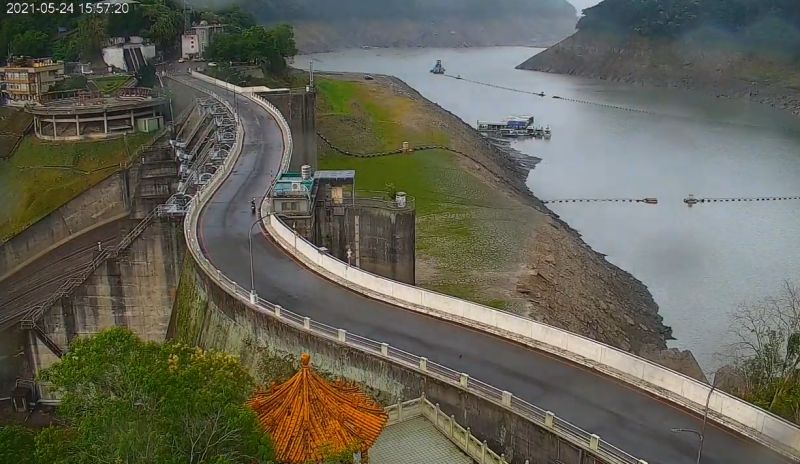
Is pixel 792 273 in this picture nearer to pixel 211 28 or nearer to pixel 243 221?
pixel 243 221

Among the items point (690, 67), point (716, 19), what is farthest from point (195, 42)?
point (716, 19)

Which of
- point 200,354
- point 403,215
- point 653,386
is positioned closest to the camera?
point 200,354

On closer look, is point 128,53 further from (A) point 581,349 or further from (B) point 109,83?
(A) point 581,349

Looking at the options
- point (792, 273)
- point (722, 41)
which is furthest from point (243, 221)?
point (722, 41)

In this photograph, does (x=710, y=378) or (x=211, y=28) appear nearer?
(x=710, y=378)

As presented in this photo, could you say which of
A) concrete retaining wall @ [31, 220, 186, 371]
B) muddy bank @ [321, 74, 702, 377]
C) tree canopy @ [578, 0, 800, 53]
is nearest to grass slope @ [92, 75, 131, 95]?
muddy bank @ [321, 74, 702, 377]

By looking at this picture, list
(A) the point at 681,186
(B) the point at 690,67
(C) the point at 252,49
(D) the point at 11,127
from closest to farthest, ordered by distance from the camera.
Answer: (D) the point at 11,127 < (A) the point at 681,186 < (C) the point at 252,49 < (B) the point at 690,67

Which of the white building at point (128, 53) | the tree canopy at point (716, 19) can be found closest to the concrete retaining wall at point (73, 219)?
the white building at point (128, 53)

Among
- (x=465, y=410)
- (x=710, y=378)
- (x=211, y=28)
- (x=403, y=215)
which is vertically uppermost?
(x=211, y=28)
